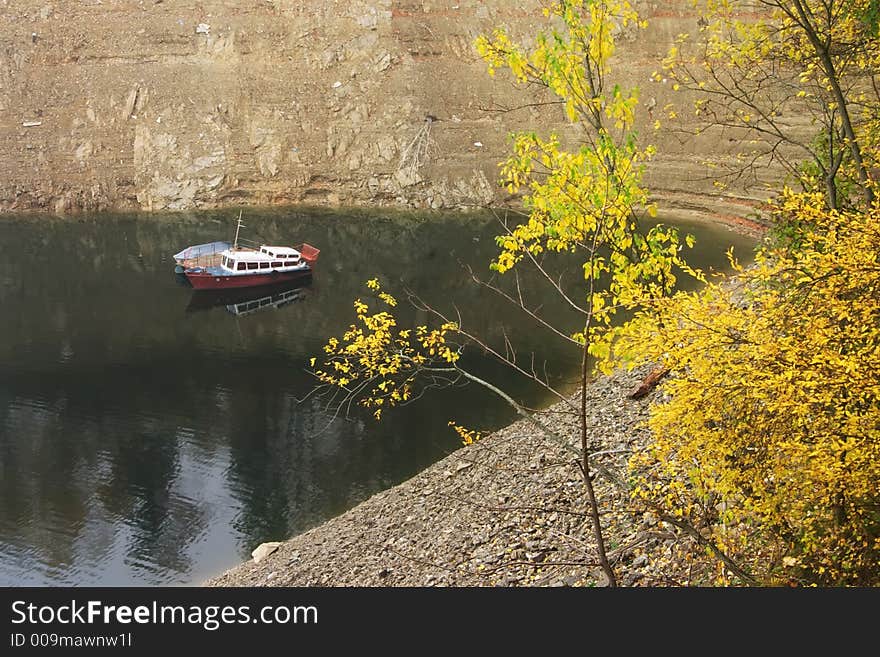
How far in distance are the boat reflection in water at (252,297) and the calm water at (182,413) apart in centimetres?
17

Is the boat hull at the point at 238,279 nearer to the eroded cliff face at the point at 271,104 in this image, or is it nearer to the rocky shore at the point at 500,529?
the eroded cliff face at the point at 271,104

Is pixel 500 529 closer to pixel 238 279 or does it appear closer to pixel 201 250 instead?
pixel 238 279

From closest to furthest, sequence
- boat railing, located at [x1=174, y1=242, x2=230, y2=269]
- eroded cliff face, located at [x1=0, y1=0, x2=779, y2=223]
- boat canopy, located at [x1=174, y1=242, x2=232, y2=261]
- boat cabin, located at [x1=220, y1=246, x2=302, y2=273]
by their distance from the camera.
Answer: boat railing, located at [x1=174, y1=242, x2=230, y2=269] < boat cabin, located at [x1=220, y1=246, x2=302, y2=273] < boat canopy, located at [x1=174, y1=242, x2=232, y2=261] < eroded cliff face, located at [x1=0, y1=0, x2=779, y2=223]

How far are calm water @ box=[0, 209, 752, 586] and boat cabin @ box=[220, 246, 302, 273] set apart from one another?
1.87m

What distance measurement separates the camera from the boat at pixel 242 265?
4522 cm

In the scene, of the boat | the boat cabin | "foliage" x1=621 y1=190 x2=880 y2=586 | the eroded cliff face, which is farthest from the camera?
the eroded cliff face

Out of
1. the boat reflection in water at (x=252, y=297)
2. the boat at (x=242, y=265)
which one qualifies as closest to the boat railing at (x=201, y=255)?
the boat at (x=242, y=265)

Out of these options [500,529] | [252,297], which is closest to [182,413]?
[252,297]

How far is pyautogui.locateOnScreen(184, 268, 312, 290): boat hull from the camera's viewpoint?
45.0 metres

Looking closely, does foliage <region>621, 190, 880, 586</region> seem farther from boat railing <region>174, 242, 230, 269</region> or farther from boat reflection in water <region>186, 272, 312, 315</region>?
boat railing <region>174, 242, 230, 269</region>

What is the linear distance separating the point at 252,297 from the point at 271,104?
25.6 metres

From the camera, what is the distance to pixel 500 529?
16266mm

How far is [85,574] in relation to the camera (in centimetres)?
2119

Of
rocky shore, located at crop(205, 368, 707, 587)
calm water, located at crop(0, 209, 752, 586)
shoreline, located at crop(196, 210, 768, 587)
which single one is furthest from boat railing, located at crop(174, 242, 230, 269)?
rocky shore, located at crop(205, 368, 707, 587)
